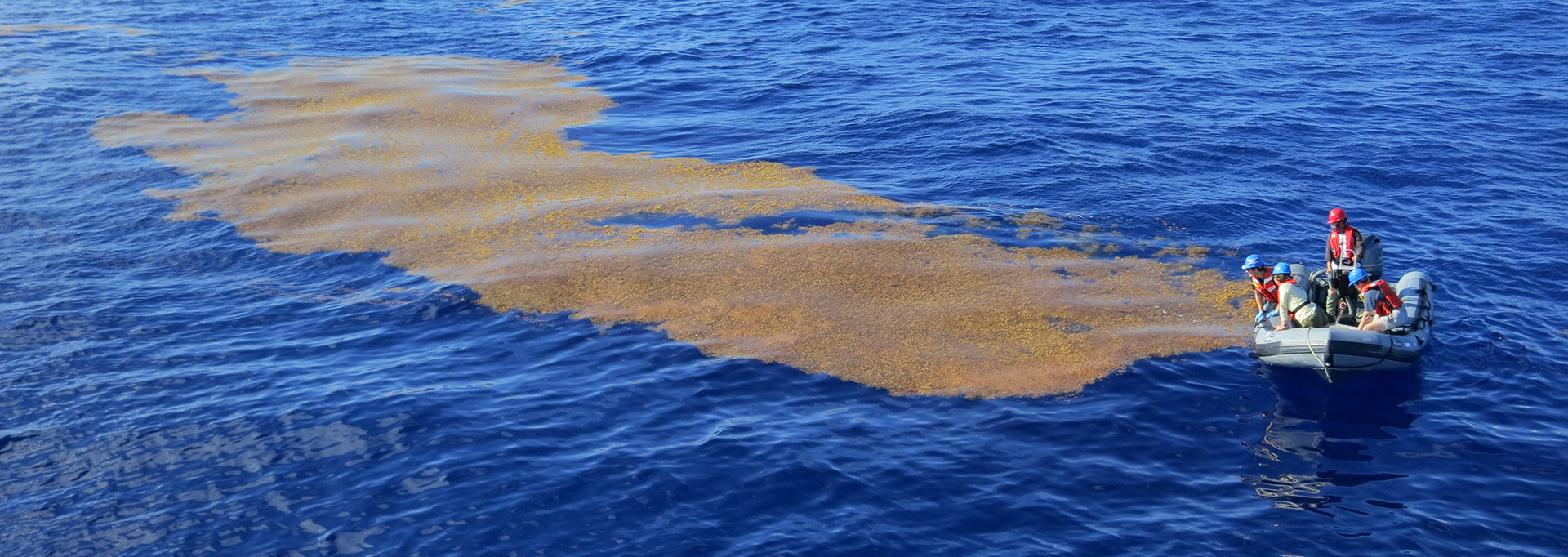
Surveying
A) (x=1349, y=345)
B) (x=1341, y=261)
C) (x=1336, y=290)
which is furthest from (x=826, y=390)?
(x=1341, y=261)

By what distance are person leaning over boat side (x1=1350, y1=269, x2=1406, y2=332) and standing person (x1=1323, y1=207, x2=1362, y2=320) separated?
722 mm

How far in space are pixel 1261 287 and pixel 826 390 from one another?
22.7 ft

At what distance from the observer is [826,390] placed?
51.7ft

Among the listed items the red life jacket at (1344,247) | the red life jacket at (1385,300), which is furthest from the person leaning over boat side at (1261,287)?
the red life jacket at (1344,247)

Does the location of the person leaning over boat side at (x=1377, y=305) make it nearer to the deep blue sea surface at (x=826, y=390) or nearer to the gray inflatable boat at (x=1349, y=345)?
the gray inflatable boat at (x=1349, y=345)

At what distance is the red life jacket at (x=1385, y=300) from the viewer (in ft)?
51.4

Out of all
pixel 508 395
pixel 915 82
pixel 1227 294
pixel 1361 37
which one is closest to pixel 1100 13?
pixel 1361 37

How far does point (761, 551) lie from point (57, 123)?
1147 inches

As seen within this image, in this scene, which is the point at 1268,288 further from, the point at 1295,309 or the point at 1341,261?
the point at 1341,261

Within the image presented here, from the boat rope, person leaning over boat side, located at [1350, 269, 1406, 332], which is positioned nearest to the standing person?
person leaning over boat side, located at [1350, 269, 1406, 332]

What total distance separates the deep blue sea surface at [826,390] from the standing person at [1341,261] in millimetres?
1603

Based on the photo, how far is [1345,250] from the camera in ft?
56.0

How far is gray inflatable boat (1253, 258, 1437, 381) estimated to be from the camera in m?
15.2

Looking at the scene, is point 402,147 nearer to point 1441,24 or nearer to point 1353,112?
point 1353,112
